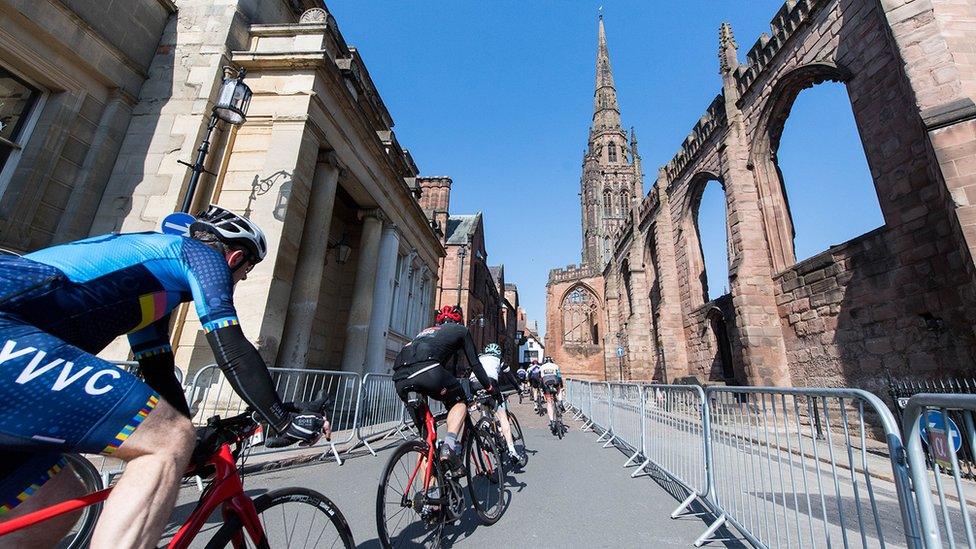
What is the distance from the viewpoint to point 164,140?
259 inches

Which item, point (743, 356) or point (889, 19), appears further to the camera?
point (743, 356)

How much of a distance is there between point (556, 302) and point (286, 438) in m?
45.2

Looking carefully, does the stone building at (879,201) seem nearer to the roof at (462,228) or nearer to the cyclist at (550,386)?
the cyclist at (550,386)

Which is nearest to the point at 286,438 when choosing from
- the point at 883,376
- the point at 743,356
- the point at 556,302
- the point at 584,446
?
the point at 584,446

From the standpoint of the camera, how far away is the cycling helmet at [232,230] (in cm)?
175

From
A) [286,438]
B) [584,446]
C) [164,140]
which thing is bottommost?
[584,446]

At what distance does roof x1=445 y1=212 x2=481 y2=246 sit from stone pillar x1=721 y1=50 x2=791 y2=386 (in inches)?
580

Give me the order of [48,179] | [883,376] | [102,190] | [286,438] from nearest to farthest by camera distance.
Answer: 1. [286,438]
2. [48,179]
3. [102,190]
4. [883,376]

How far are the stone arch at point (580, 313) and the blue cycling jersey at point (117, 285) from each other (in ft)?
148

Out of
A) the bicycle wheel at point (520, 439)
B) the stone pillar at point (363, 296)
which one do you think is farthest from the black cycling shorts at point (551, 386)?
the stone pillar at point (363, 296)

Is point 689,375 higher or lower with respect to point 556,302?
lower

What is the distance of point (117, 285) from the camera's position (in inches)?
54.1

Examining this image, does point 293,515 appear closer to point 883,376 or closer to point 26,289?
point 26,289

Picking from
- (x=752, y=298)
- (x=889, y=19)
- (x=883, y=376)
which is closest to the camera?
(x=889, y=19)
